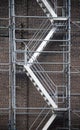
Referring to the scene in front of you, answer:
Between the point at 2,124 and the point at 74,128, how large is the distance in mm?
1966

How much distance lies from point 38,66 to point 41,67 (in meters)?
0.09

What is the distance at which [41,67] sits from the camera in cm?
948

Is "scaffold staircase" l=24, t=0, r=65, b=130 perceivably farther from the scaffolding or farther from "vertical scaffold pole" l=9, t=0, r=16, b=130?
"vertical scaffold pole" l=9, t=0, r=16, b=130

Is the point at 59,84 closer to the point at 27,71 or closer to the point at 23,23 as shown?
the point at 27,71

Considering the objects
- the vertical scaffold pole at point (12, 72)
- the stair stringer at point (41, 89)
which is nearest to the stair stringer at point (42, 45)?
the stair stringer at point (41, 89)

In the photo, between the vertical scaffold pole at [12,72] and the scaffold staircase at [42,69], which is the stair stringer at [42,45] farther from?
the vertical scaffold pole at [12,72]

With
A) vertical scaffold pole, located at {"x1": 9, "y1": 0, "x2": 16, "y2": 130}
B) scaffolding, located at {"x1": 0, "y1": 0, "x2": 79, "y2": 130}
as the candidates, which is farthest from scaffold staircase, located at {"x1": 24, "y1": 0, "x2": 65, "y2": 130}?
vertical scaffold pole, located at {"x1": 9, "y1": 0, "x2": 16, "y2": 130}

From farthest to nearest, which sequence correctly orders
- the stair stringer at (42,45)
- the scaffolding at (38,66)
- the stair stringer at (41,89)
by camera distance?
the scaffolding at (38,66) < the stair stringer at (42,45) < the stair stringer at (41,89)

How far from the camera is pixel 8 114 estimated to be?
9414 mm

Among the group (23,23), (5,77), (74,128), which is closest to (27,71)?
(5,77)

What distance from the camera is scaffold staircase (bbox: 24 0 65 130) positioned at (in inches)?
348

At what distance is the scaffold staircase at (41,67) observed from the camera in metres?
8.84

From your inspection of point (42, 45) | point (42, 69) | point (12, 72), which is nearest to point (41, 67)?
point (42, 69)

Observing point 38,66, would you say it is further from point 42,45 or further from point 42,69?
point 42,45
